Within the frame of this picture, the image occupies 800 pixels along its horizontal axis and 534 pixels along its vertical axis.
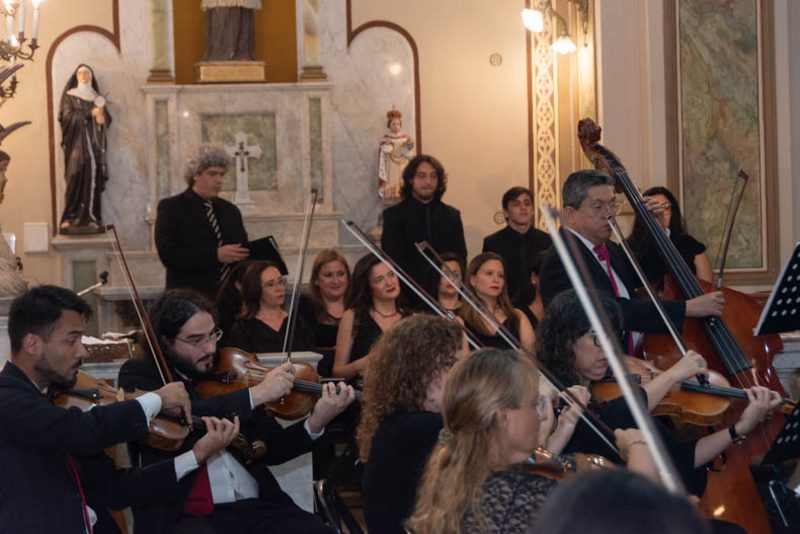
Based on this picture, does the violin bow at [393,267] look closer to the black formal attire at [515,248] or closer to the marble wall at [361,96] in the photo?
the black formal attire at [515,248]

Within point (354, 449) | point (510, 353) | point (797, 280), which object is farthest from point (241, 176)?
point (510, 353)

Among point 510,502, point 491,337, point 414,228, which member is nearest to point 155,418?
point 510,502

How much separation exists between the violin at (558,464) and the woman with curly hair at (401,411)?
33 cm

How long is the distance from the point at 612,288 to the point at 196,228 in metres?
2.66

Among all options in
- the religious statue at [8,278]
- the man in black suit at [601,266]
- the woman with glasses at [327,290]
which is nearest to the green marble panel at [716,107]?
the woman with glasses at [327,290]

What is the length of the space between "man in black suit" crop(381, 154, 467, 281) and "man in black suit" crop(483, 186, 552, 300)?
429mm

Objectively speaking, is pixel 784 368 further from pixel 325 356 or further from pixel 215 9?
pixel 215 9

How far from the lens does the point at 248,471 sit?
144 inches

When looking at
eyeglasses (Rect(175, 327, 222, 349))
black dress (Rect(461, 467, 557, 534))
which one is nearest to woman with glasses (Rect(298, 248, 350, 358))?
eyeglasses (Rect(175, 327, 222, 349))

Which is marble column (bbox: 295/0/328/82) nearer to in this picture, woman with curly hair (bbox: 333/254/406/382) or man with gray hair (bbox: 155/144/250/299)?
man with gray hair (bbox: 155/144/250/299)

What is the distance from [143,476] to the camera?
3.33 meters

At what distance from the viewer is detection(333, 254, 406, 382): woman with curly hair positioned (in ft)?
16.9

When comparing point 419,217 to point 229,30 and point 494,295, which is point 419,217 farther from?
point 229,30

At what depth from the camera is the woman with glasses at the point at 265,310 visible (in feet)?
17.3
